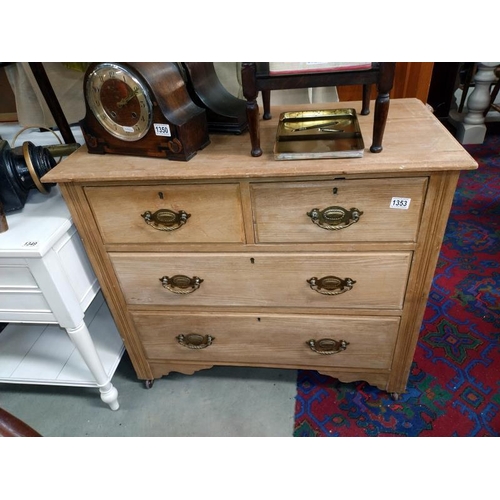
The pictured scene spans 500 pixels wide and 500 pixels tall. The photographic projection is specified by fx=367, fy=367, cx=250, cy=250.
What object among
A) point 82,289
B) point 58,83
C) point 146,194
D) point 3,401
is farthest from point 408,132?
point 3,401

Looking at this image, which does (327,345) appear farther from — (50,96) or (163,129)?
(50,96)

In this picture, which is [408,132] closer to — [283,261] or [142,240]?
[283,261]

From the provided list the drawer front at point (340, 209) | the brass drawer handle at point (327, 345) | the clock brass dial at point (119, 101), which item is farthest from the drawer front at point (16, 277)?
the brass drawer handle at point (327, 345)

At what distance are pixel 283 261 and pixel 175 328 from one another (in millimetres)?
487

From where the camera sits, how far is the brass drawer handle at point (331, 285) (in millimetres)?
1073

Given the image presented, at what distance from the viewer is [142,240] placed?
108 cm

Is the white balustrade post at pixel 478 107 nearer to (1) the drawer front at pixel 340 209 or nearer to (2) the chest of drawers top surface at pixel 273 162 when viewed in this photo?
(2) the chest of drawers top surface at pixel 273 162

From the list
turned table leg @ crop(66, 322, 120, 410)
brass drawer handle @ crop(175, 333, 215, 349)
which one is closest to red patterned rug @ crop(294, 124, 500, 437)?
brass drawer handle @ crop(175, 333, 215, 349)

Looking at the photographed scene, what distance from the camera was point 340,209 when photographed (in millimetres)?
939

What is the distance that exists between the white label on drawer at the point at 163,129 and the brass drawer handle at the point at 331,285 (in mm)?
571

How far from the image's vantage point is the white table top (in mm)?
973

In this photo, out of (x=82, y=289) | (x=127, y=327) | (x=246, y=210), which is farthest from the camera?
(x=127, y=327)

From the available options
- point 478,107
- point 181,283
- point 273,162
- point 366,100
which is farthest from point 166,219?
point 478,107

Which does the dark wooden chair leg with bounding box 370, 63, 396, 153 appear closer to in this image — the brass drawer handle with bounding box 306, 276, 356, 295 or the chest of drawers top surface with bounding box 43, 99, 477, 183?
the chest of drawers top surface with bounding box 43, 99, 477, 183
